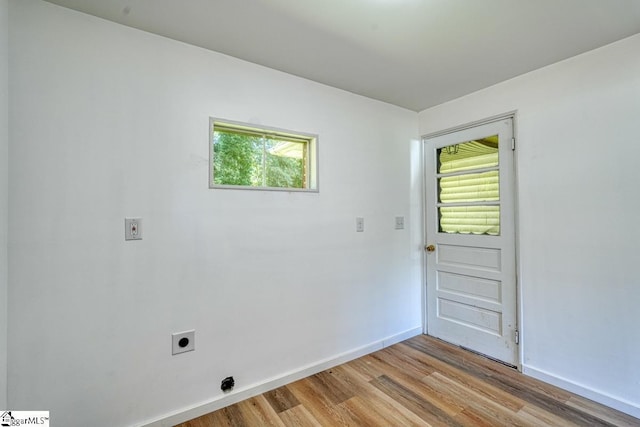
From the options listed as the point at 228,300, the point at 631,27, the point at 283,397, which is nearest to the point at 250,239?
the point at 228,300

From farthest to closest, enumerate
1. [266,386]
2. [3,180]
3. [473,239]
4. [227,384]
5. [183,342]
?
[473,239] < [266,386] < [227,384] < [183,342] < [3,180]

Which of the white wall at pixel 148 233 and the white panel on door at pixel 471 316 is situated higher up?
the white wall at pixel 148 233

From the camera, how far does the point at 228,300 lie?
1.95 meters

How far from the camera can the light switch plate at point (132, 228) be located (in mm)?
1635

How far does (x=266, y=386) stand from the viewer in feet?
6.79

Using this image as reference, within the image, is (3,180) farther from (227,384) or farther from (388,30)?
(388,30)

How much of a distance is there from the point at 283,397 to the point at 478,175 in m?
2.41

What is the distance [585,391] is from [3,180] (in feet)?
11.7

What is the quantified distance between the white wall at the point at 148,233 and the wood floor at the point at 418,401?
193mm

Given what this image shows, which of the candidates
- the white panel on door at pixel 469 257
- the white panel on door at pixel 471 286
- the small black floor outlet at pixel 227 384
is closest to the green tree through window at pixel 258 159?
the small black floor outlet at pixel 227 384

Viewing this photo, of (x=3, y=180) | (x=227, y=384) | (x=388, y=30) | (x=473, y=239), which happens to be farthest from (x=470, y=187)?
(x=3, y=180)

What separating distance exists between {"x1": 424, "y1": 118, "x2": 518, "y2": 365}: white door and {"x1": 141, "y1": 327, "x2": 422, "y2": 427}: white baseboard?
59 centimetres

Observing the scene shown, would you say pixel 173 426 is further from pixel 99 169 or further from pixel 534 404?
pixel 534 404

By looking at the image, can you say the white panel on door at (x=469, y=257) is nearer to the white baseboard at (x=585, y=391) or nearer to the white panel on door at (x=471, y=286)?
the white panel on door at (x=471, y=286)
